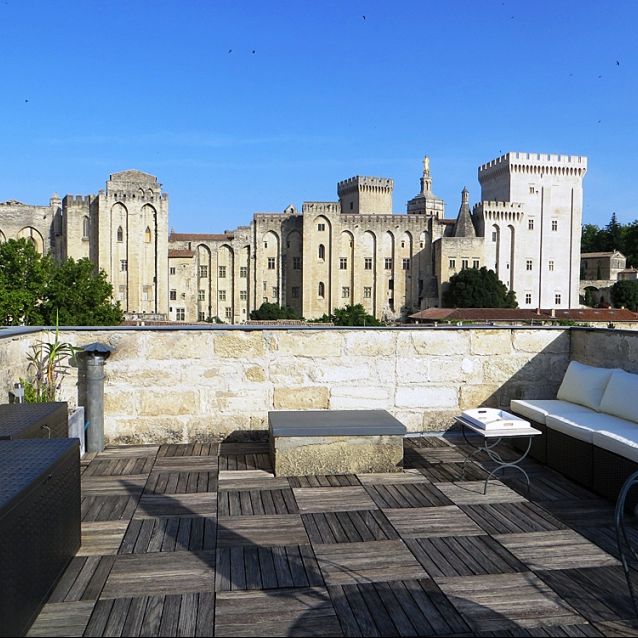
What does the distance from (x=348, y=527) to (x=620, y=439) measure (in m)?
1.56

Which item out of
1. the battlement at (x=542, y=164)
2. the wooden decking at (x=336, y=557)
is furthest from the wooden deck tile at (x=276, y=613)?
the battlement at (x=542, y=164)

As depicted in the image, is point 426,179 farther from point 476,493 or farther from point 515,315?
point 476,493

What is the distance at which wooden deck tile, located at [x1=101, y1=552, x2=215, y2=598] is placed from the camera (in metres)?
2.41

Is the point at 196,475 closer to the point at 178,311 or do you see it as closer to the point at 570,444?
the point at 570,444

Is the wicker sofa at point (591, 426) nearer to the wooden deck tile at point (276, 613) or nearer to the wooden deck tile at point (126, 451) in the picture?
the wooden deck tile at point (276, 613)

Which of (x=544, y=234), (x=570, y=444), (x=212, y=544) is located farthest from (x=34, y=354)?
(x=544, y=234)

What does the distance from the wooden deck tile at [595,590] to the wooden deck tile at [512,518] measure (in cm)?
49

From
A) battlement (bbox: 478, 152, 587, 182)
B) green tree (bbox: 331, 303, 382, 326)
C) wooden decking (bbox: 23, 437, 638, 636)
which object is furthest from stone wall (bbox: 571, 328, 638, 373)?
battlement (bbox: 478, 152, 587, 182)

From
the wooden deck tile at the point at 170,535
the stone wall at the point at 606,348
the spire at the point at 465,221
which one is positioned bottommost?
the wooden deck tile at the point at 170,535

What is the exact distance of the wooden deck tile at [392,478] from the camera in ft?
12.9

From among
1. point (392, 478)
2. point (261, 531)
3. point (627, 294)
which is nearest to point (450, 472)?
point (392, 478)

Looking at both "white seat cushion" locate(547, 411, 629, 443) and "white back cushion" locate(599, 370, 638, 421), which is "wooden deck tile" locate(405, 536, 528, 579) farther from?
"white back cushion" locate(599, 370, 638, 421)

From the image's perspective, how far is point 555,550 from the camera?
9.37 ft

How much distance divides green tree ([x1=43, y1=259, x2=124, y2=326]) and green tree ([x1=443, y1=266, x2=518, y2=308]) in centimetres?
2707
